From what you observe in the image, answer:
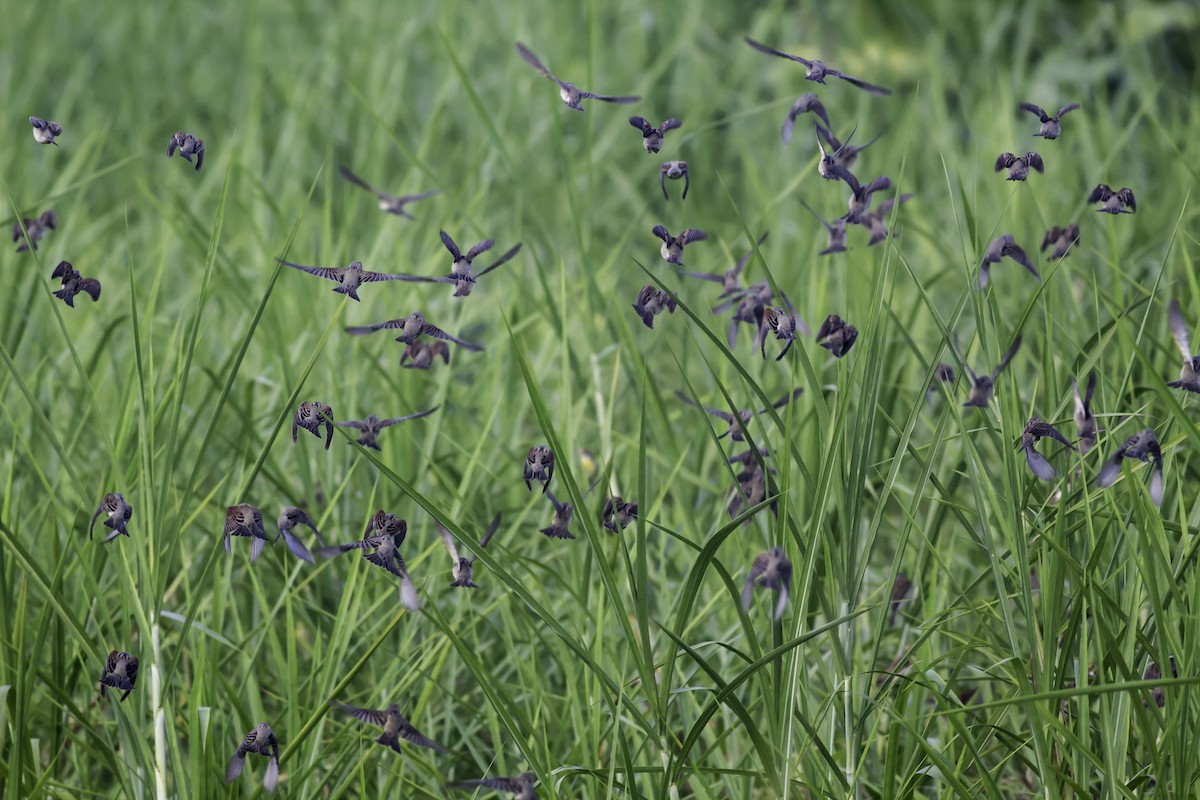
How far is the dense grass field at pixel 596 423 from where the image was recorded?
1.39m

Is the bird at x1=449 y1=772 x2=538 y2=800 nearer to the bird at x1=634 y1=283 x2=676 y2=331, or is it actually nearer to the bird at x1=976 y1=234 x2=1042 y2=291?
the bird at x1=634 y1=283 x2=676 y2=331

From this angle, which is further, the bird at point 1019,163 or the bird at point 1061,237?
the bird at point 1061,237

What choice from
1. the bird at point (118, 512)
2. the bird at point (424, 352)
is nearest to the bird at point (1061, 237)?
the bird at point (424, 352)

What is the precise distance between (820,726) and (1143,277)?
2.25m

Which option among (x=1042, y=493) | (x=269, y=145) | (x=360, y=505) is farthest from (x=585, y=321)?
(x=269, y=145)

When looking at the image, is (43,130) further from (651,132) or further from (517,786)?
(517,786)

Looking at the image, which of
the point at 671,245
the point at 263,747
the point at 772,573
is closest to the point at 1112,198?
the point at 671,245

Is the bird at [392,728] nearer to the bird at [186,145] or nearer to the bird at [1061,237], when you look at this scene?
the bird at [186,145]

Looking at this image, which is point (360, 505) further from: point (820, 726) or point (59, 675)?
point (820, 726)

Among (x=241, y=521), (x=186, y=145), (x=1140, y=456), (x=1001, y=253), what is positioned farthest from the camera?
(x=1001, y=253)

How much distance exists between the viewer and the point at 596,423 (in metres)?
2.34

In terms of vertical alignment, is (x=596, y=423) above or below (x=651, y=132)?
below

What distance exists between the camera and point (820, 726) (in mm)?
1520

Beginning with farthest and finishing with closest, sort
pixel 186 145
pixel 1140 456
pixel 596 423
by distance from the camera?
pixel 596 423 → pixel 186 145 → pixel 1140 456
